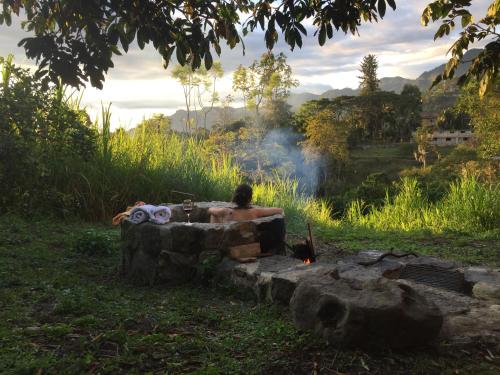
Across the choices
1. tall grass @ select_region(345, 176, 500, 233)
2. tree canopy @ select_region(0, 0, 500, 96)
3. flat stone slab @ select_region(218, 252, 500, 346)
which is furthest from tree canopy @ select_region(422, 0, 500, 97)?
tall grass @ select_region(345, 176, 500, 233)

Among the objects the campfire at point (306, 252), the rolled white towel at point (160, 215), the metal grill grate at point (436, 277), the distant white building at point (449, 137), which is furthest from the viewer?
the distant white building at point (449, 137)

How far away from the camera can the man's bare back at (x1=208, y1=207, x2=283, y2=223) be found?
5586 mm

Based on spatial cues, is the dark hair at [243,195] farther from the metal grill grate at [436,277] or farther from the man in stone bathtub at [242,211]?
the metal grill grate at [436,277]

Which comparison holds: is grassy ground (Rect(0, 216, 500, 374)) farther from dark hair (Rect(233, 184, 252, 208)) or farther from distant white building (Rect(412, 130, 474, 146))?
distant white building (Rect(412, 130, 474, 146))

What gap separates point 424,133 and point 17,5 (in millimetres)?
36369

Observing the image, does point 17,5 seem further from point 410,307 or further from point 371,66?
point 371,66

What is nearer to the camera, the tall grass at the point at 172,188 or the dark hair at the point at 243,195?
the dark hair at the point at 243,195

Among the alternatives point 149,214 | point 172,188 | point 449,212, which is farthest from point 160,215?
point 449,212

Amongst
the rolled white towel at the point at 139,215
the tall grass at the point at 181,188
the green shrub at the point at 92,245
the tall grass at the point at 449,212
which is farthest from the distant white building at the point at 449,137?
the rolled white towel at the point at 139,215

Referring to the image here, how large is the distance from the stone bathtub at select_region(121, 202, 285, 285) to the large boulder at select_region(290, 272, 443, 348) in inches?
69.6

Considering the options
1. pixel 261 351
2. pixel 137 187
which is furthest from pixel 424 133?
pixel 261 351

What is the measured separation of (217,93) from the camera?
2856cm

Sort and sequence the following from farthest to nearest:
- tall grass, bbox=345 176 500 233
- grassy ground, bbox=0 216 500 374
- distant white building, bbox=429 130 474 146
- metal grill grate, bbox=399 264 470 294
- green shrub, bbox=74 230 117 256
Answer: distant white building, bbox=429 130 474 146 → tall grass, bbox=345 176 500 233 → green shrub, bbox=74 230 117 256 → metal grill grate, bbox=399 264 470 294 → grassy ground, bbox=0 216 500 374

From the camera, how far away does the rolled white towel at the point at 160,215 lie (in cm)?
510
